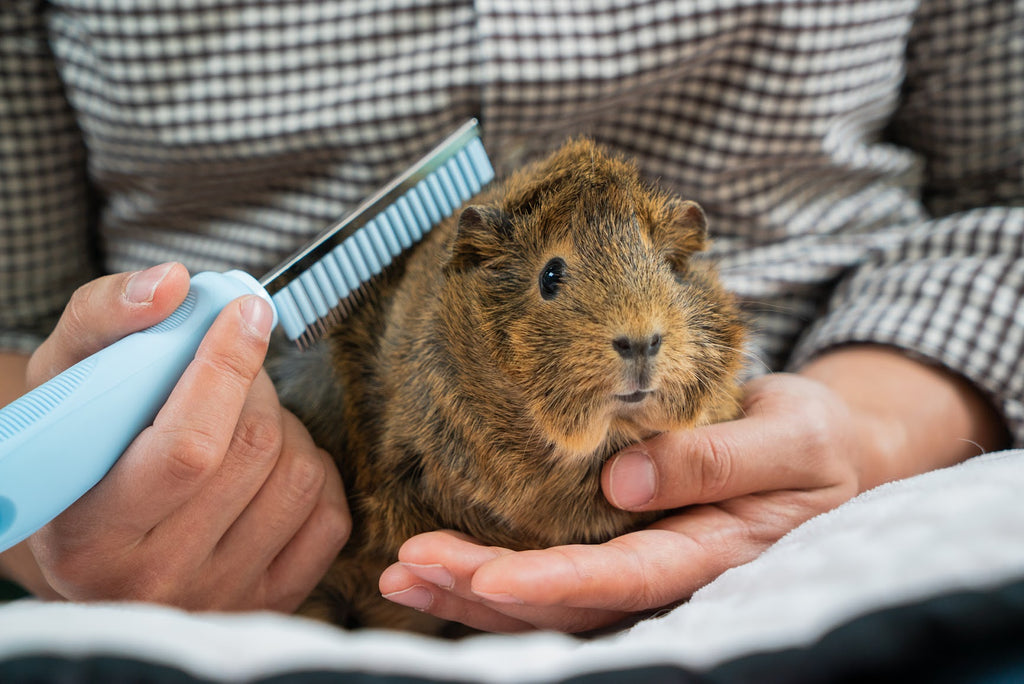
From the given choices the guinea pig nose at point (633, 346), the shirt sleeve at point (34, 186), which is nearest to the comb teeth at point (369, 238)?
the guinea pig nose at point (633, 346)

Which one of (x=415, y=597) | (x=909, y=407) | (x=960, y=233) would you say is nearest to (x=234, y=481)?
(x=415, y=597)

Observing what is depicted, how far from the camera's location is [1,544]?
0.98 metres

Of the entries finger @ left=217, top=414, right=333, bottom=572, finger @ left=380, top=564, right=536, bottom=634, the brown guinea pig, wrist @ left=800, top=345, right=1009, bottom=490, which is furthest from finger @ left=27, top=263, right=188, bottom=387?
wrist @ left=800, top=345, right=1009, bottom=490

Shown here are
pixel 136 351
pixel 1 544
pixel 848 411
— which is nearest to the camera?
pixel 1 544

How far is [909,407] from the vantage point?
6.12 ft

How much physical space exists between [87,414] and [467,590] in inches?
28.8

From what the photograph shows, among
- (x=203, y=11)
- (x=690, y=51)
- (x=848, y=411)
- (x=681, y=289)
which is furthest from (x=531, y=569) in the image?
(x=203, y=11)

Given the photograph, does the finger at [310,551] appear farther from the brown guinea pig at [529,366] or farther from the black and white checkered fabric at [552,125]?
the black and white checkered fabric at [552,125]

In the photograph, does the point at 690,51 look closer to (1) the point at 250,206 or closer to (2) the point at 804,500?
(2) the point at 804,500

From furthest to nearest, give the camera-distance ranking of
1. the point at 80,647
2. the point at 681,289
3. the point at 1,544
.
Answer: the point at 681,289 → the point at 1,544 → the point at 80,647

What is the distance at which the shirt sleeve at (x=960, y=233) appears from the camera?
1.87m

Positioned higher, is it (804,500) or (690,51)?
(690,51)

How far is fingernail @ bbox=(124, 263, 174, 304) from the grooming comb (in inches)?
2.3

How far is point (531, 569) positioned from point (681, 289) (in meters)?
0.63
